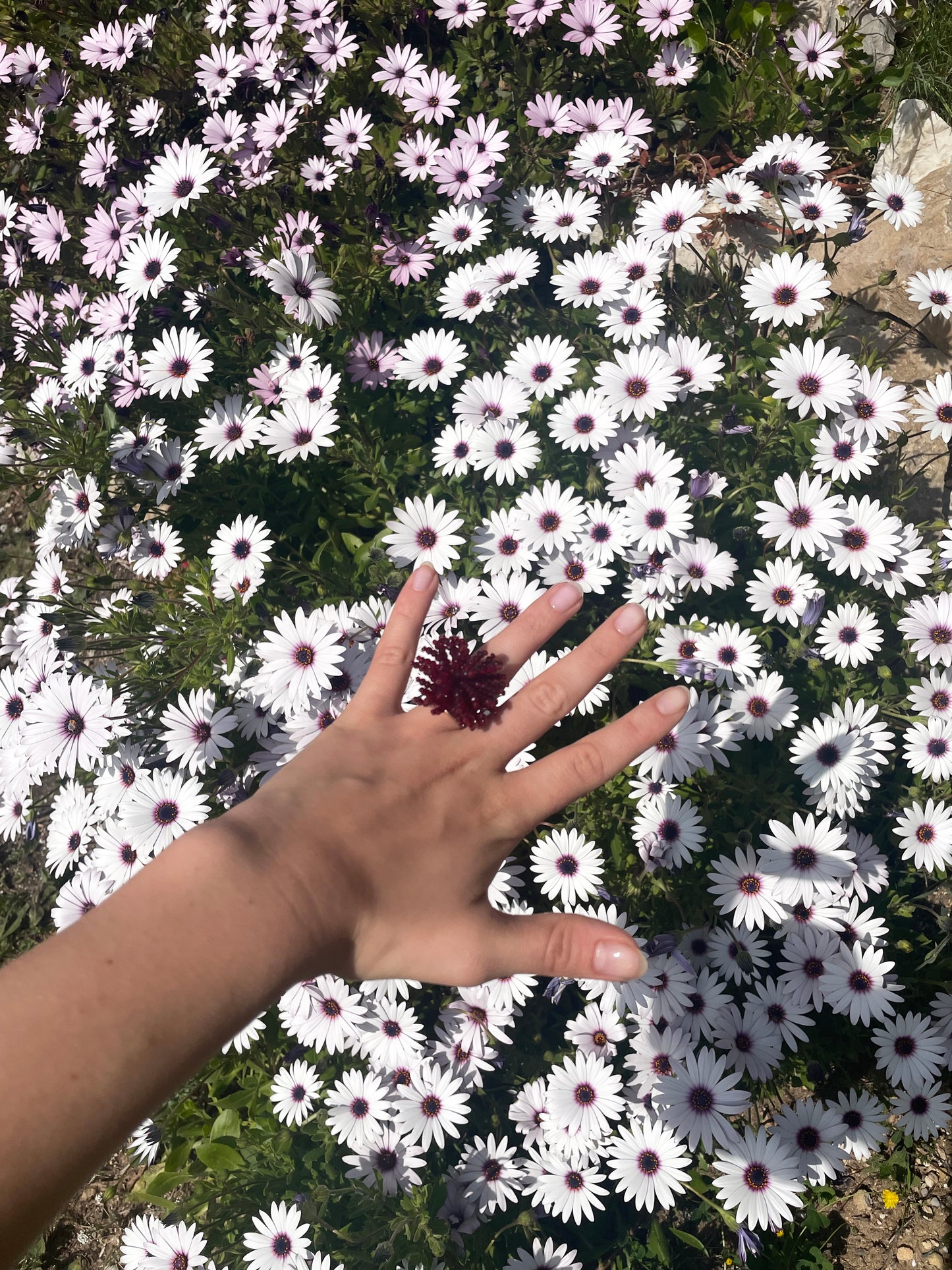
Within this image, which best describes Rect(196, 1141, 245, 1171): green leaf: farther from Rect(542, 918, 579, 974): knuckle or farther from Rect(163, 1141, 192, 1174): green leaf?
Rect(542, 918, 579, 974): knuckle

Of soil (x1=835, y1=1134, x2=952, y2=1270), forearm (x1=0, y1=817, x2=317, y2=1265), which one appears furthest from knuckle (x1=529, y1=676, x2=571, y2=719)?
soil (x1=835, y1=1134, x2=952, y2=1270)

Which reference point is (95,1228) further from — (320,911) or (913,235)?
(913,235)

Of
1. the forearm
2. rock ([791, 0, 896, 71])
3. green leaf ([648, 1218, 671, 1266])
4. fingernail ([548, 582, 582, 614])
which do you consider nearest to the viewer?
the forearm

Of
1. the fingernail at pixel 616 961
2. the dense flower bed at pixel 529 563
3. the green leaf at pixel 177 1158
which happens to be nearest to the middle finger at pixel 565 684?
the fingernail at pixel 616 961

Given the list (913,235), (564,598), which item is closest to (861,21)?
(913,235)

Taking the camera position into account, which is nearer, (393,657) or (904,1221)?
(393,657)

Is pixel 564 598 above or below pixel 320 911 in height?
above
